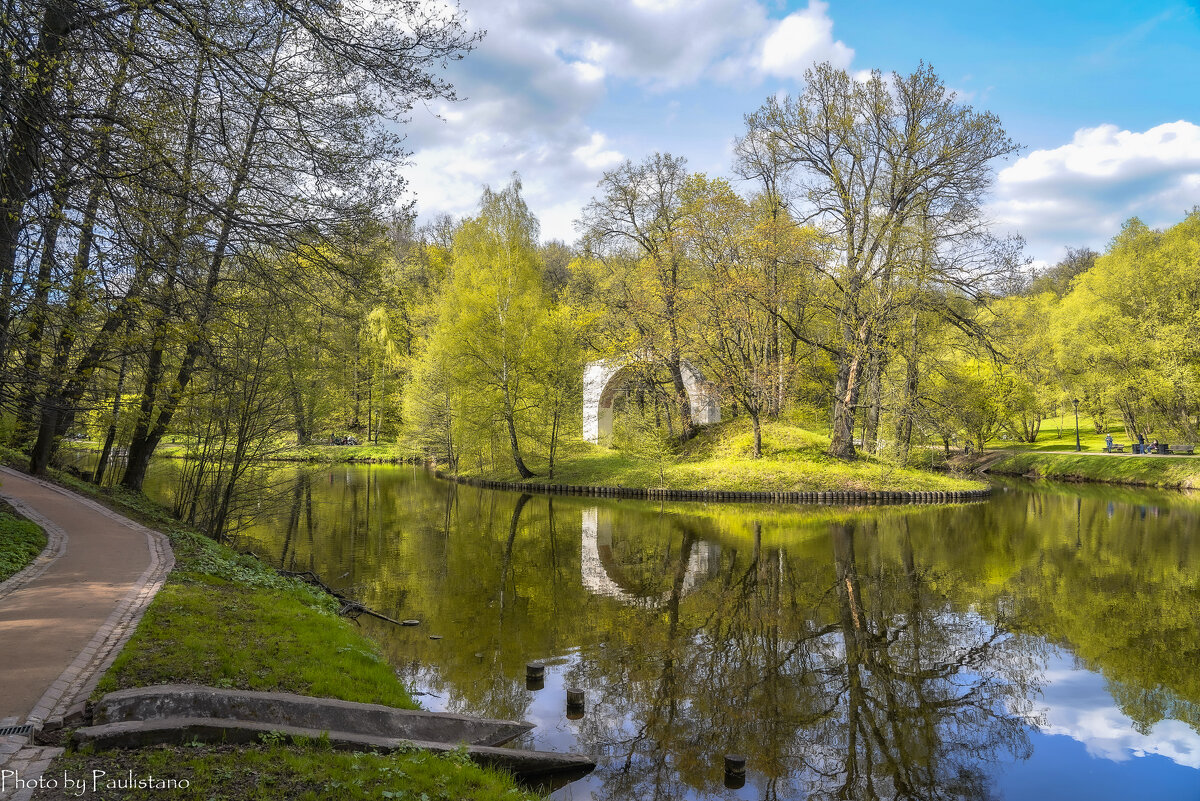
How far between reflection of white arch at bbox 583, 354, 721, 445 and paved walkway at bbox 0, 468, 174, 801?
22.2m

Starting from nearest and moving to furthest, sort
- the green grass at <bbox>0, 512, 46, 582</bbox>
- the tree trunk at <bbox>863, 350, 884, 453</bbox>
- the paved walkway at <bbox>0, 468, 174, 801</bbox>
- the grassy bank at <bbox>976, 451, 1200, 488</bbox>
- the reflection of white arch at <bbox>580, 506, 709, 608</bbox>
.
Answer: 1. the paved walkway at <bbox>0, 468, 174, 801</bbox>
2. the green grass at <bbox>0, 512, 46, 582</bbox>
3. the reflection of white arch at <bbox>580, 506, 709, 608</bbox>
4. the tree trunk at <bbox>863, 350, 884, 453</bbox>
5. the grassy bank at <bbox>976, 451, 1200, 488</bbox>

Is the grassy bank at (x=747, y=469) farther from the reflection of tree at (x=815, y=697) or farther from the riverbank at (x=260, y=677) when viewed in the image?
the riverbank at (x=260, y=677)

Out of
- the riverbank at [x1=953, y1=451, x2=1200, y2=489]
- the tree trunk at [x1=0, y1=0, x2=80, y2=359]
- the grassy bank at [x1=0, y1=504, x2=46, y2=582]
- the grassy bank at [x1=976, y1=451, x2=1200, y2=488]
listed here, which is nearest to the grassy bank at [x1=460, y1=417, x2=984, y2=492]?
the riverbank at [x1=953, y1=451, x2=1200, y2=489]

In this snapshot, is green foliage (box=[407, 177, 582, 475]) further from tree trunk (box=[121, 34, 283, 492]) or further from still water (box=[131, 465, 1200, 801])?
tree trunk (box=[121, 34, 283, 492])

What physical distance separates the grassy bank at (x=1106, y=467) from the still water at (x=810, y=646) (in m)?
11.5

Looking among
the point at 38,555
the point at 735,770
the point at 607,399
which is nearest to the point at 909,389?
the point at 607,399

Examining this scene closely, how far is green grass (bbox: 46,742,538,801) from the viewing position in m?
3.84

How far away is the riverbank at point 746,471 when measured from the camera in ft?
80.4

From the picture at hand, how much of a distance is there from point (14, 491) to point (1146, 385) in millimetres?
36635

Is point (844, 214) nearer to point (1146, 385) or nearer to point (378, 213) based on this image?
point (1146, 385)

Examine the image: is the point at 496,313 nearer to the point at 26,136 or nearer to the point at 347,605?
the point at 347,605

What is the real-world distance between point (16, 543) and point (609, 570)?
29.0 ft

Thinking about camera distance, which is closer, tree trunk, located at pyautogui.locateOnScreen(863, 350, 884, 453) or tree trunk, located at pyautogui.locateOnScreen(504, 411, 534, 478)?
tree trunk, located at pyautogui.locateOnScreen(863, 350, 884, 453)

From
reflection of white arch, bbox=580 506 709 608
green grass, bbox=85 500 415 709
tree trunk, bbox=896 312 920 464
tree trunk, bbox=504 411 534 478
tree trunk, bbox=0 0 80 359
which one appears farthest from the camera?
tree trunk, bbox=504 411 534 478
